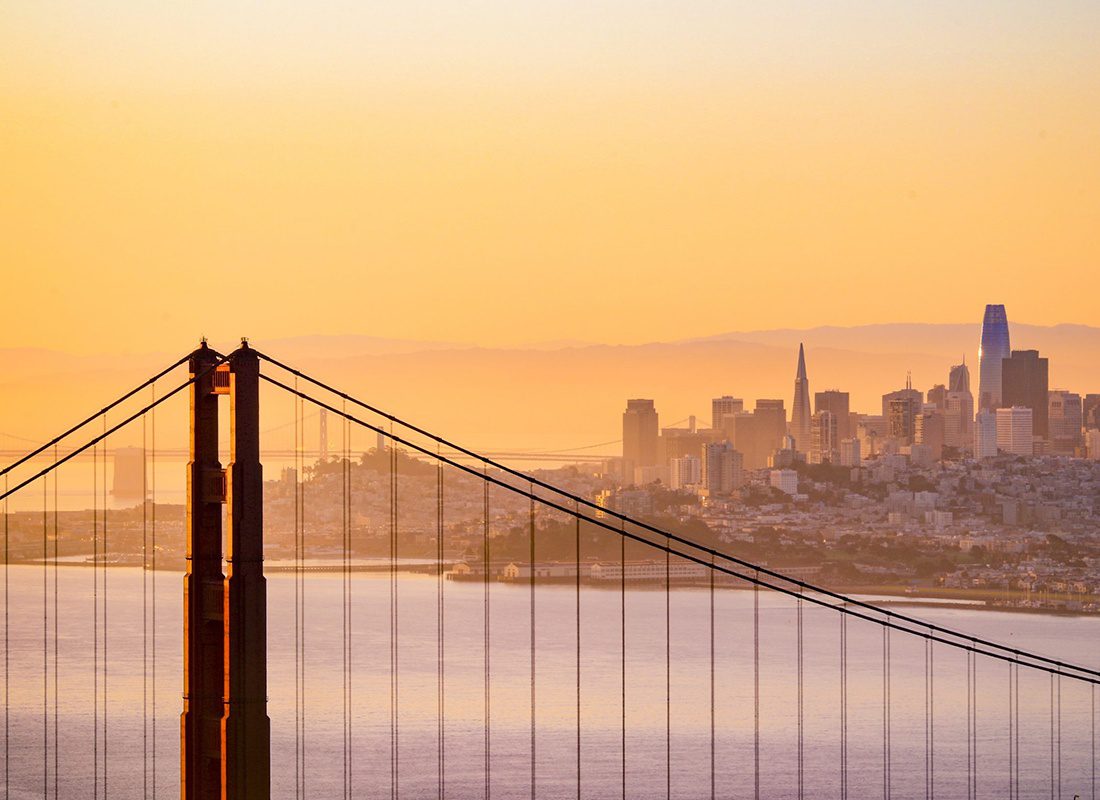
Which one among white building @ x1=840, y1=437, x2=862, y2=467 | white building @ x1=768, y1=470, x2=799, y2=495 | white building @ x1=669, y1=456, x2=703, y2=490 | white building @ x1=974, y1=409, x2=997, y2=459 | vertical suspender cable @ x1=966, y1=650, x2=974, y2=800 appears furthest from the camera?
white building @ x1=974, y1=409, x2=997, y2=459

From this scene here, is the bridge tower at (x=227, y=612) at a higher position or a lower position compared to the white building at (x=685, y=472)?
lower

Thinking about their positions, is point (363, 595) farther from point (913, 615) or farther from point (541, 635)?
point (913, 615)

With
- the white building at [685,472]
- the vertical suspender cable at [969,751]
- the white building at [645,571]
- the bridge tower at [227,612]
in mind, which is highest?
the white building at [685,472]

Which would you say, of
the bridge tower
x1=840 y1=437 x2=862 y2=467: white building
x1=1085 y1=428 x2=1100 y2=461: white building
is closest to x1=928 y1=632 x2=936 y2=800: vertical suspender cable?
the bridge tower

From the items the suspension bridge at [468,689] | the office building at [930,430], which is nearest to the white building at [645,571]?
the suspension bridge at [468,689]

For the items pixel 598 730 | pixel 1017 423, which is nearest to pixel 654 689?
pixel 598 730

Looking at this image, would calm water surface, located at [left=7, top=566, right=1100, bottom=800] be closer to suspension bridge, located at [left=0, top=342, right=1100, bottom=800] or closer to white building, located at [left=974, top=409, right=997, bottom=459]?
suspension bridge, located at [left=0, top=342, right=1100, bottom=800]

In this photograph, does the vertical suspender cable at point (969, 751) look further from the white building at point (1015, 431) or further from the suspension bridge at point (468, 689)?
the white building at point (1015, 431)
